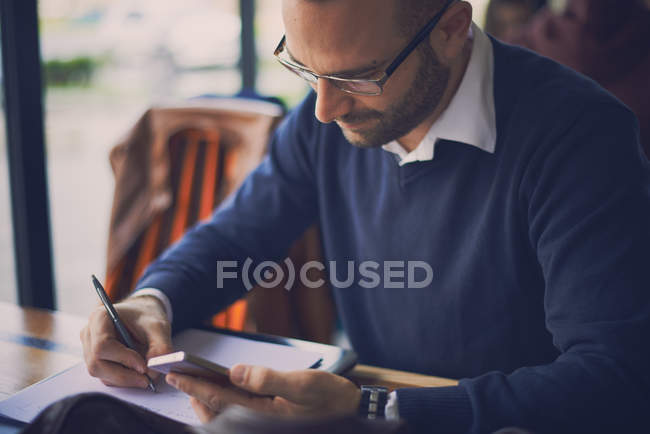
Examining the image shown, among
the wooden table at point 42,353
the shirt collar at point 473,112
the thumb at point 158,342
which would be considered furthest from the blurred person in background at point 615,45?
the thumb at point 158,342

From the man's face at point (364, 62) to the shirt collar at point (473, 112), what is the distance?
0.04 m

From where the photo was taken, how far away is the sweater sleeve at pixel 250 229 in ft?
3.94

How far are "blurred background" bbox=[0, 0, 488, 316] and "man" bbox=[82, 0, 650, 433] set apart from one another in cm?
96

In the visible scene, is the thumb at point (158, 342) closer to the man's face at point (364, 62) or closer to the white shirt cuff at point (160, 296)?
the white shirt cuff at point (160, 296)

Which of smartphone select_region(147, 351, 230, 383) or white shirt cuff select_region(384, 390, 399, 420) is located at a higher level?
smartphone select_region(147, 351, 230, 383)

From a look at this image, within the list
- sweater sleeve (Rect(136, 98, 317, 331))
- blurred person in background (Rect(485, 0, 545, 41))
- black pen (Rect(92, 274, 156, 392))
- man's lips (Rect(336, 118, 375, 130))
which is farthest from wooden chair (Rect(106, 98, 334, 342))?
blurred person in background (Rect(485, 0, 545, 41))

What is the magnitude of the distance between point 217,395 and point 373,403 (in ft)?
0.66

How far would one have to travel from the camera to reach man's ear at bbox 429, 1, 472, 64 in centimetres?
103

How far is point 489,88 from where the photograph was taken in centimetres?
108

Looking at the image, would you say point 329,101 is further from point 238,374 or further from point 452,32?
point 238,374

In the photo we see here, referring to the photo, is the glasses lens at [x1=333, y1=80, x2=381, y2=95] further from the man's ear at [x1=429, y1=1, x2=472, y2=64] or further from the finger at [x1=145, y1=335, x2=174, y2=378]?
the finger at [x1=145, y1=335, x2=174, y2=378]

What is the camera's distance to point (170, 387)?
34.8 inches

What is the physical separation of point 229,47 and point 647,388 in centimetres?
269

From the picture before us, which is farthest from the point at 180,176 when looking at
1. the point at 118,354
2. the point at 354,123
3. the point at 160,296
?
the point at 118,354
